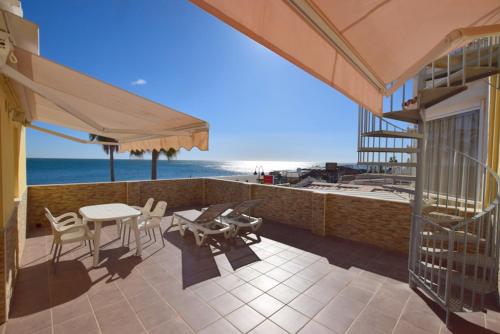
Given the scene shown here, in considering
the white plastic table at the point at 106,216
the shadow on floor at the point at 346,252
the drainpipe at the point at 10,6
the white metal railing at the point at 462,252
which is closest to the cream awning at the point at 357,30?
the drainpipe at the point at 10,6

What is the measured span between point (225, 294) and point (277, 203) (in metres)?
4.58

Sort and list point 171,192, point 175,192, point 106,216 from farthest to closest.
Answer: point 175,192 → point 171,192 → point 106,216

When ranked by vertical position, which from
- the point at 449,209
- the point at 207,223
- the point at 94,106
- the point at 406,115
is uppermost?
the point at 94,106

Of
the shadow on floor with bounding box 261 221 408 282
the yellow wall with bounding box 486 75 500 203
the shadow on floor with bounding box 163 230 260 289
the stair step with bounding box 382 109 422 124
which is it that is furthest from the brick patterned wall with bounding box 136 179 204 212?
the yellow wall with bounding box 486 75 500 203

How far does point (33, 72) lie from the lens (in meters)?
2.96

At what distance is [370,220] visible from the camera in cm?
584

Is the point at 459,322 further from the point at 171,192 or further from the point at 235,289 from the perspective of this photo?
the point at 171,192

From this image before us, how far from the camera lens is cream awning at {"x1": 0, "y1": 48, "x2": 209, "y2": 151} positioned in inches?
108

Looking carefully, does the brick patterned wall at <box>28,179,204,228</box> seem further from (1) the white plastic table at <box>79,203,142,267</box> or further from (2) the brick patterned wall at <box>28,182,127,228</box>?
(1) the white plastic table at <box>79,203,142,267</box>

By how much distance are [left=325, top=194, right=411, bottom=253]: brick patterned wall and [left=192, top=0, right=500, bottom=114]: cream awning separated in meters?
3.68

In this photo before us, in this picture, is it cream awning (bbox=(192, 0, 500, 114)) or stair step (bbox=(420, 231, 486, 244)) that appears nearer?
cream awning (bbox=(192, 0, 500, 114))

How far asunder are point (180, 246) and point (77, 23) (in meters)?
8.38

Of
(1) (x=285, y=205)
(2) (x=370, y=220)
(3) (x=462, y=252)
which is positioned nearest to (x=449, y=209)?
(3) (x=462, y=252)

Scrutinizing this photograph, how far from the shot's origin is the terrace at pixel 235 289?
2.99 meters
